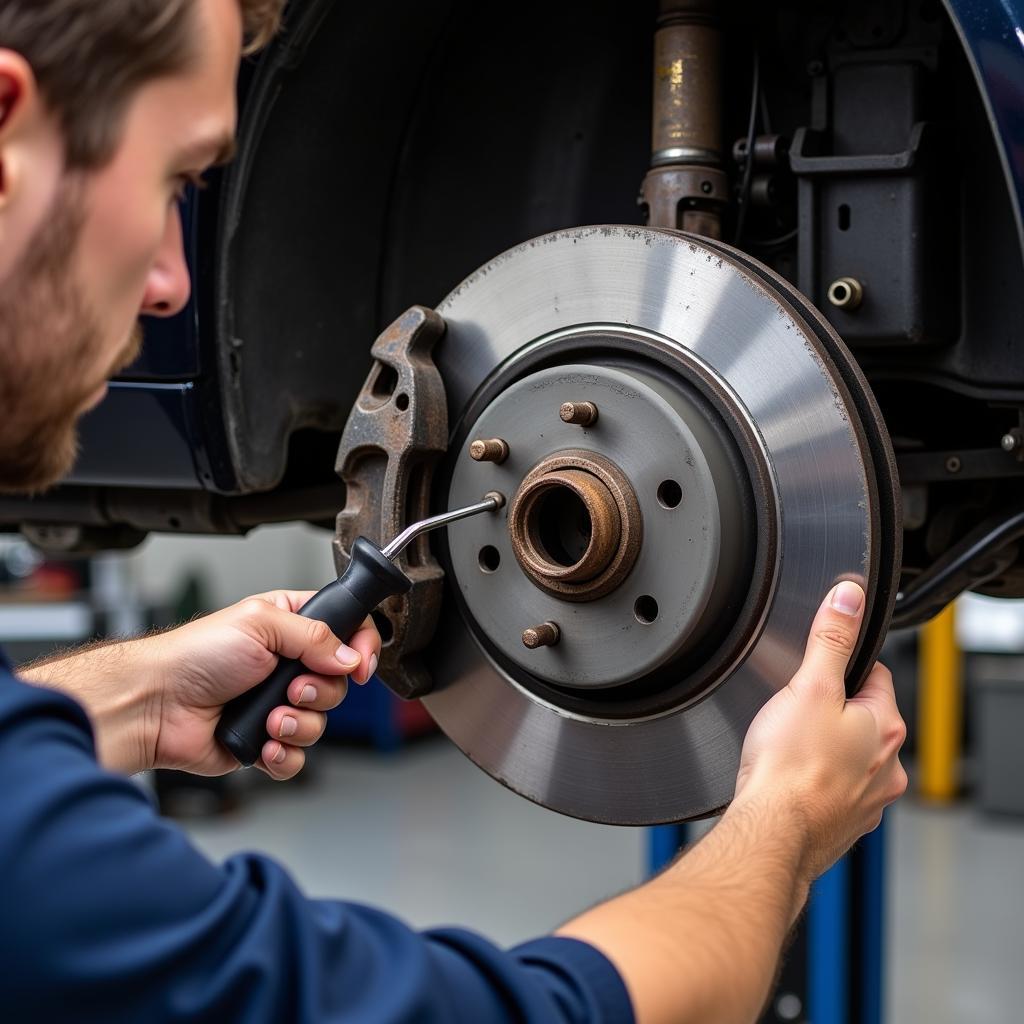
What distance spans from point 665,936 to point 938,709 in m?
3.76

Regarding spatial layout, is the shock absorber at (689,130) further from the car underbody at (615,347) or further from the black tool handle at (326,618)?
the black tool handle at (326,618)

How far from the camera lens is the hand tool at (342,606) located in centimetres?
74

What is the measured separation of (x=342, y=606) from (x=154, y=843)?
1.03ft

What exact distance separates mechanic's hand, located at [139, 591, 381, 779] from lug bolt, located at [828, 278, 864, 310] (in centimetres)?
37

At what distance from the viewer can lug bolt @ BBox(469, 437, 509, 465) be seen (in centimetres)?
78

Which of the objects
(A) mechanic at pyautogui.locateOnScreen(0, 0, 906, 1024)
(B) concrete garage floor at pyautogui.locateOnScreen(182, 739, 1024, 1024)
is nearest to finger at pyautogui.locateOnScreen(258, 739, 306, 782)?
(A) mechanic at pyautogui.locateOnScreen(0, 0, 906, 1024)

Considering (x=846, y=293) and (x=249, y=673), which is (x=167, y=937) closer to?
(x=249, y=673)

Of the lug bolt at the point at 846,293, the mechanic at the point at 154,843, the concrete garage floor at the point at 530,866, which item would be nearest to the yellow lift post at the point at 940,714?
the concrete garage floor at the point at 530,866

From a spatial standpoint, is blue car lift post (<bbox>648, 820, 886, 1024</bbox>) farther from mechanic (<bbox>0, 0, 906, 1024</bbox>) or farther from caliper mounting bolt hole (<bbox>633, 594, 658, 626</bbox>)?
mechanic (<bbox>0, 0, 906, 1024</bbox>)

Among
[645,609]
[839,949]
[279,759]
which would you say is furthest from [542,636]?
[839,949]

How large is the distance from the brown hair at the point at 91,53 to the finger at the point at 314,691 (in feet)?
1.21

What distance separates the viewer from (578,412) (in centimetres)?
75

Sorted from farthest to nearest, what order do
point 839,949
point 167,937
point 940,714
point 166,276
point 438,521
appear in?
1. point 940,714
2. point 839,949
3. point 438,521
4. point 166,276
5. point 167,937

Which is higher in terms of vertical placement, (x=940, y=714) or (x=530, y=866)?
(x=940, y=714)
